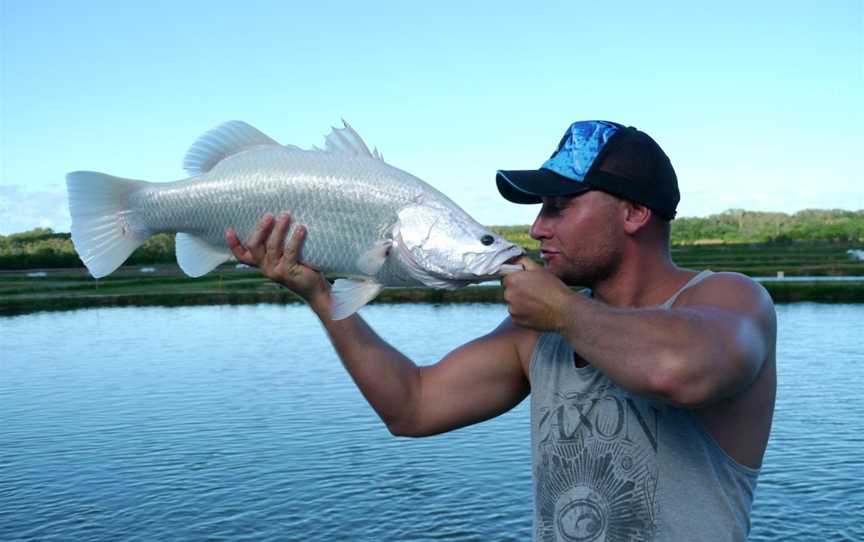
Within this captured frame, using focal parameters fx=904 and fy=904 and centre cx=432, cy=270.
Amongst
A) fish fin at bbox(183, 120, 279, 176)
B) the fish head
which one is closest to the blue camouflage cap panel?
the fish head

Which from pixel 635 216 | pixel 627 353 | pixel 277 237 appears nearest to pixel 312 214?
pixel 277 237

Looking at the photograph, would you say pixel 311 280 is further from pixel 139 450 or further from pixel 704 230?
pixel 704 230

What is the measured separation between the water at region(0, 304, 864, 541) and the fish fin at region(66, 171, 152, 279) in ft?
41.4

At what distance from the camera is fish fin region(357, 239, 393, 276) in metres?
2.99

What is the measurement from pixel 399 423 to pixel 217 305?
160 feet

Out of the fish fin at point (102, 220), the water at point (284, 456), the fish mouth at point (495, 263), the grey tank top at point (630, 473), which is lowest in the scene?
the water at point (284, 456)

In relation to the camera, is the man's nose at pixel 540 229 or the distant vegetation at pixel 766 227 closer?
the man's nose at pixel 540 229

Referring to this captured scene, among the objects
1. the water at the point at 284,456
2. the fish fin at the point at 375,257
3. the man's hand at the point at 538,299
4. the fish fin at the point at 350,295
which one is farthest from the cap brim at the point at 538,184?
the water at the point at 284,456

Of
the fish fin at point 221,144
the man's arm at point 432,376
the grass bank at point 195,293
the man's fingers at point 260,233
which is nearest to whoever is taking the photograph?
the man's fingers at point 260,233

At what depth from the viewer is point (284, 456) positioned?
1934 cm

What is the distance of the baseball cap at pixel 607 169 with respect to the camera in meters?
2.76

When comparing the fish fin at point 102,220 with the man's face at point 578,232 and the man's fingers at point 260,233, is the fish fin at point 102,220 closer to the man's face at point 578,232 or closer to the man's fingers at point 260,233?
the man's fingers at point 260,233

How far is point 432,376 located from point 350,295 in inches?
25.6

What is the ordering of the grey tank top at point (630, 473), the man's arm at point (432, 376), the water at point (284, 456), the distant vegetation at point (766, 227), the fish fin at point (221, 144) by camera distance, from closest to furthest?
1. the grey tank top at point (630, 473)
2. the fish fin at point (221, 144)
3. the man's arm at point (432, 376)
4. the water at point (284, 456)
5. the distant vegetation at point (766, 227)
